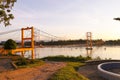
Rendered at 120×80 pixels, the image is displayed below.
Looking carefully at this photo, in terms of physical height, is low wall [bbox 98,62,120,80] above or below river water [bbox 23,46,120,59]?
above

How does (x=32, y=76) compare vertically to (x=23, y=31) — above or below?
below

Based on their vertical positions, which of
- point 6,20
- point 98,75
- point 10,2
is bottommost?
point 98,75

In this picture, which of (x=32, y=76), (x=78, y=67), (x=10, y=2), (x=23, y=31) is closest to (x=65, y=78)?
(x=32, y=76)

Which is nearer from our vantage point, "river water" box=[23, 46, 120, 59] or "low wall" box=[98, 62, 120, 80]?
"low wall" box=[98, 62, 120, 80]

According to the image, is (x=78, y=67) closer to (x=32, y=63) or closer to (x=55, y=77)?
(x=32, y=63)

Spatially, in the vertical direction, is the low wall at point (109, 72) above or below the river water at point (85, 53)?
above

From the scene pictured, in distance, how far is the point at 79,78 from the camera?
11961mm

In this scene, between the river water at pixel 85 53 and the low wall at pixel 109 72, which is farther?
the river water at pixel 85 53

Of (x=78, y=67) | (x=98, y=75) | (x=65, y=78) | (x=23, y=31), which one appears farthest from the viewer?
(x=23, y=31)

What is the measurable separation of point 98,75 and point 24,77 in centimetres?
439

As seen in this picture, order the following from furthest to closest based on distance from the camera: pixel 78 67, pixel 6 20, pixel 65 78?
1. pixel 78 67
2. pixel 6 20
3. pixel 65 78

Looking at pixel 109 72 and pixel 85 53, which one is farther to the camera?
pixel 85 53

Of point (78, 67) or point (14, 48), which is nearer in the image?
point (78, 67)

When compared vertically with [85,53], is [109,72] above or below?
above
